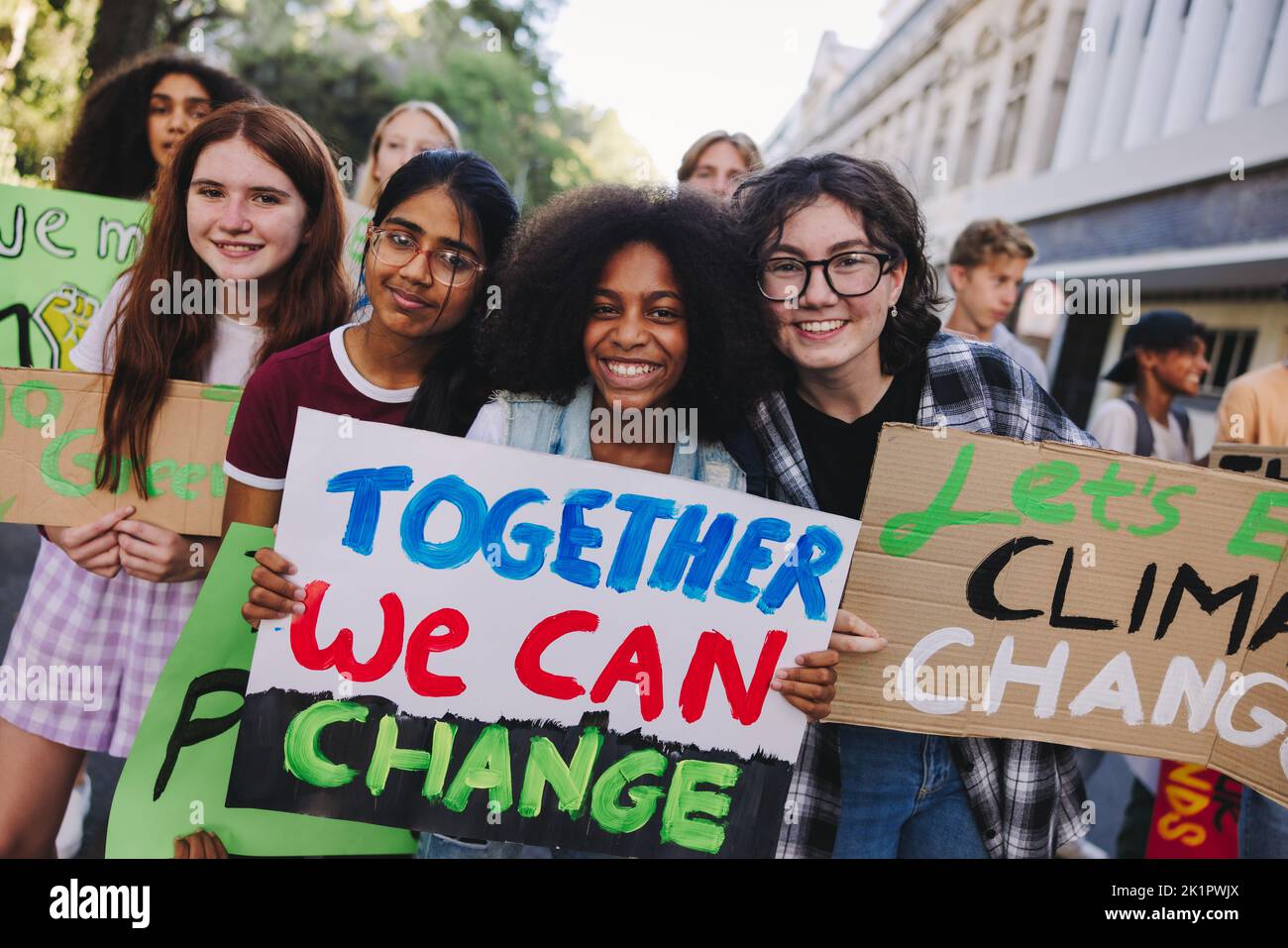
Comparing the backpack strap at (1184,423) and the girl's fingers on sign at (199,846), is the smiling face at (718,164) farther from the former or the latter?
the girl's fingers on sign at (199,846)

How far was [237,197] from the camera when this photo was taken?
6.97ft

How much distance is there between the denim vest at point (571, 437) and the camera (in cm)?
200

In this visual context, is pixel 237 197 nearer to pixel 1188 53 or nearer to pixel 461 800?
pixel 461 800

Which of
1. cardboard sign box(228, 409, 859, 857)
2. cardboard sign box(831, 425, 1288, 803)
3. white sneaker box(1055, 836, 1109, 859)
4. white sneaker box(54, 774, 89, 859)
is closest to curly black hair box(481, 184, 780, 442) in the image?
cardboard sign box(228, 409, 859, 857)

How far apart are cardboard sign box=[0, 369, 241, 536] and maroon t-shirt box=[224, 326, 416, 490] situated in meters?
0.11

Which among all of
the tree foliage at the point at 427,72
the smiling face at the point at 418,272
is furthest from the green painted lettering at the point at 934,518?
the tree foliage at the point at 427,72

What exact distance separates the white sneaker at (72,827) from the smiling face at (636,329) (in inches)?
82.5

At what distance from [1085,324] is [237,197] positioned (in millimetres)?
8949

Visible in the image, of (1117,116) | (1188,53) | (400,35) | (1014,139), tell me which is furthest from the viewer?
(400,35)

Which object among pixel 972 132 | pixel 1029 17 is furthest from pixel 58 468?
pixel 972 132

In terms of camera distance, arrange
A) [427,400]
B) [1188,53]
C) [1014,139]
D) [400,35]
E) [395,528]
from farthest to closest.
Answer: [400,35] → [1014,139] → [1188,53] → [427,400] → [395,528]

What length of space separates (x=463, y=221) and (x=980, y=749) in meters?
1.64

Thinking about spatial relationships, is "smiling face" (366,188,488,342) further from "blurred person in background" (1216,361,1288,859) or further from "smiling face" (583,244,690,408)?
"blurred person in background" (1216,361,1288,859)
